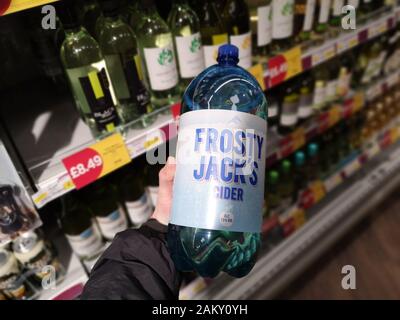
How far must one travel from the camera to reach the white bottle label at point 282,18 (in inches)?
42.5

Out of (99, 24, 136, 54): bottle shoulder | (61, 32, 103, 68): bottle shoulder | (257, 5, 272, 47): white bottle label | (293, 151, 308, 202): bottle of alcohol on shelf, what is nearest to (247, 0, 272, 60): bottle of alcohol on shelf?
(257, 5, 272, 47): white bottle label

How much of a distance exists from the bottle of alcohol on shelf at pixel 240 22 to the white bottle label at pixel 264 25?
48 mm

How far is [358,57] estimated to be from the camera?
162 centimetres

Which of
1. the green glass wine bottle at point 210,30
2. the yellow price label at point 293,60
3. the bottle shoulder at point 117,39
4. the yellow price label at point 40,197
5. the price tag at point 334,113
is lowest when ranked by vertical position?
the price tag at point 334,113

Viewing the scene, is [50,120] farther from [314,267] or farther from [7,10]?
[314,267]

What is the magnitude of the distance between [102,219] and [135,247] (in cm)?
38

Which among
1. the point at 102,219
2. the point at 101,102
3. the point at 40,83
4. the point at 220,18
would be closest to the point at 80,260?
the point at 102,219

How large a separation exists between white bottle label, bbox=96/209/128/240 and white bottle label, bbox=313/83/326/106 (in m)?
0.98

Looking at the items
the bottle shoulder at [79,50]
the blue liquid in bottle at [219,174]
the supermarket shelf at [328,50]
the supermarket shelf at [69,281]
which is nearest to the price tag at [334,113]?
the supermarket shelf at [328,50]

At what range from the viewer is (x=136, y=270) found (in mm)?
669

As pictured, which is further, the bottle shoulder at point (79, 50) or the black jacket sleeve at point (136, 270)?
the bottle shoulder at point (79, 50)

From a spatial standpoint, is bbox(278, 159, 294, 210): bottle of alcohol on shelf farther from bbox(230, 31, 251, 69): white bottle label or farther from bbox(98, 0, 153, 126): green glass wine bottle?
bbox(98, 0, 153, 126): green glass wine bottle

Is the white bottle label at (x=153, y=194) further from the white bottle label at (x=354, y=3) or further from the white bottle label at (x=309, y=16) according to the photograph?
the white bottle label at (x=354, y=3)

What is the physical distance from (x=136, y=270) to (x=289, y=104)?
978 mm
